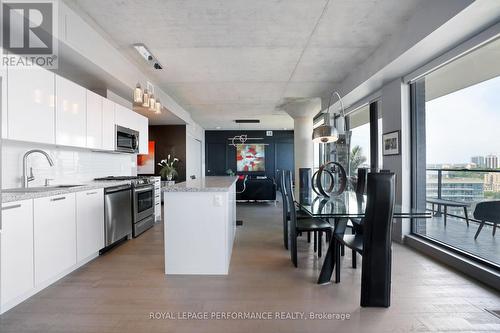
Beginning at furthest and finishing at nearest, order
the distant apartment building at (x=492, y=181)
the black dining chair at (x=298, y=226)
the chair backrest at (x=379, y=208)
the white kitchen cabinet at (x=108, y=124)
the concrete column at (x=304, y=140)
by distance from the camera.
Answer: the concrete column at (x=304, y=140)
the white kitchen cabinet at (x=108, y=124)
the black dining chair at (x=298, y=226)
the distant apartment building at (x=492, y=181)
the chair backrest at (x=379, y=208)

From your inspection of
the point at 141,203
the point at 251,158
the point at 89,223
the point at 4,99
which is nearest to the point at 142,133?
the point at 141,203

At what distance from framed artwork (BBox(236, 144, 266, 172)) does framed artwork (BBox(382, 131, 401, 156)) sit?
7279mm

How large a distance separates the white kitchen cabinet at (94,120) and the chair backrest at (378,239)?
3383 millimetres

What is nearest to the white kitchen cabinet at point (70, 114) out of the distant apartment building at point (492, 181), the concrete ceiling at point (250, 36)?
the concrete ceiling at point (250, 36)

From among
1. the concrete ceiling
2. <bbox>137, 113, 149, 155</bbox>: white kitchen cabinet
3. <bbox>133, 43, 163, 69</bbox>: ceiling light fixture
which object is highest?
the concrete ceiling

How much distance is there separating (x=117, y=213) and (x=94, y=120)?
1.31 metres

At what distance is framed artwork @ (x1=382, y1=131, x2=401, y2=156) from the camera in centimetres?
372

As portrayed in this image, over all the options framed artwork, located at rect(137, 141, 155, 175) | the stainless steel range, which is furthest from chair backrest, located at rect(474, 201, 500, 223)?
framed artwork, located at rect(137, 141, 155, 175)

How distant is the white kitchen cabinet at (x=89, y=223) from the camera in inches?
108

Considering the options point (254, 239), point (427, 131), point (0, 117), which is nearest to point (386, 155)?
point (427, 131)

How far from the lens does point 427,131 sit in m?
3.50

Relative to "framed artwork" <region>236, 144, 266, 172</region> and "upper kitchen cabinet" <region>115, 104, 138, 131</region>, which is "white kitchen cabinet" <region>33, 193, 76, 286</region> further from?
"framed artwork" <region>236, 144, 266, 172</region>

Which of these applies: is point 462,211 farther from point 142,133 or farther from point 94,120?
point 142,133

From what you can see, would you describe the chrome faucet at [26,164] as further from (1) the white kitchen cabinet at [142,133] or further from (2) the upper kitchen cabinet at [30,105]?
(1) the white kitchen cabinet at [142,133]
